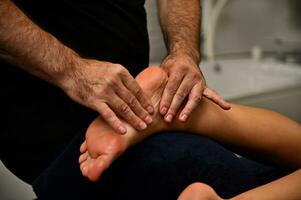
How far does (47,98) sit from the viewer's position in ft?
3.19

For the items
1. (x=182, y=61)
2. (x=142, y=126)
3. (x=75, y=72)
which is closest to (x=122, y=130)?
(x=142, y=126)

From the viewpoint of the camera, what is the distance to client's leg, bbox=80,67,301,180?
80 cm

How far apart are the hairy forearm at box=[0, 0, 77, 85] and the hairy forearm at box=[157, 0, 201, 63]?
0.40 metres

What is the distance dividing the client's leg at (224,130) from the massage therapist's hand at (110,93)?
0.9 inches

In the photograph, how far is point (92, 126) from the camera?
0.83 m

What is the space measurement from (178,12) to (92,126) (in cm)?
64

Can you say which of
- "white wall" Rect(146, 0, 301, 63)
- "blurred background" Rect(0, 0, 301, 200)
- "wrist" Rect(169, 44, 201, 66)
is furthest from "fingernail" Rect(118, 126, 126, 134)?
"white wall" Rect(146, 0, 301, 63)

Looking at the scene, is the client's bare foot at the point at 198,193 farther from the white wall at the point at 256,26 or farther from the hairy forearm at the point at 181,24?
the white wall at the point at 256,26

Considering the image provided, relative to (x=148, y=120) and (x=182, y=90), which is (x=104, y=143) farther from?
(x=182, y=90)

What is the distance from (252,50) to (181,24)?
1731 mm

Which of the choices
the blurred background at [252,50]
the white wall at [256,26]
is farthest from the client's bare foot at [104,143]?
the white wall at [256,26]

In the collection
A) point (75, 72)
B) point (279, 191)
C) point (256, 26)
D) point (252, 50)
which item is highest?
point (75, 72)

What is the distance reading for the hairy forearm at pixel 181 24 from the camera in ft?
4.04

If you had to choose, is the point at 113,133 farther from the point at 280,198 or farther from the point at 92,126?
the point at 280,198
